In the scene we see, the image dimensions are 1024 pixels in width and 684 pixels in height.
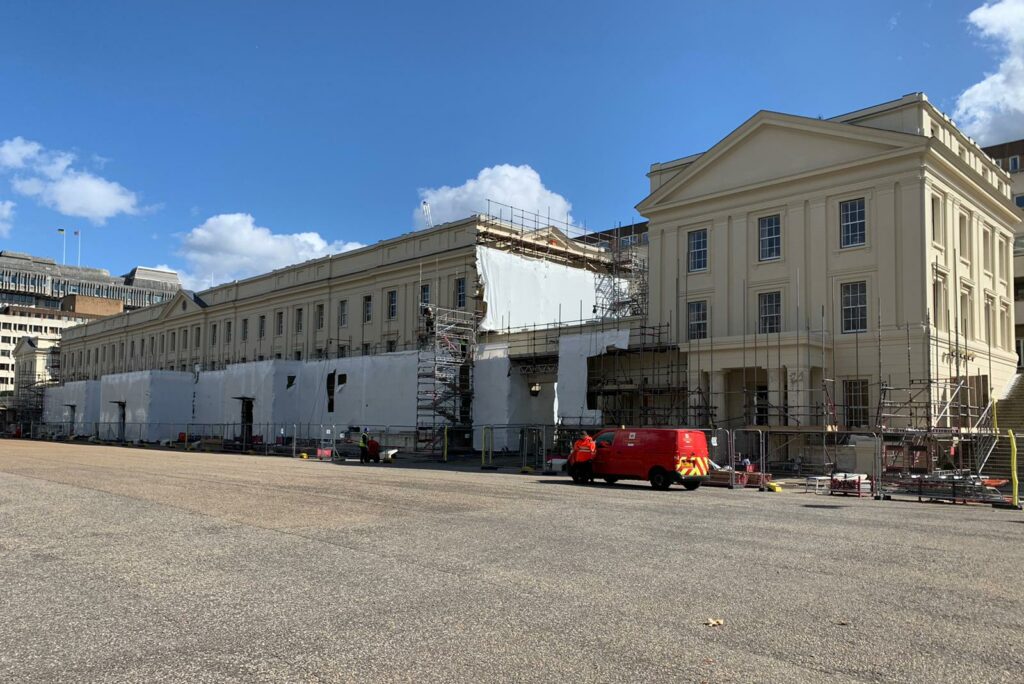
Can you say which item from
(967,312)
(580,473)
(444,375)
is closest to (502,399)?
(444,375)

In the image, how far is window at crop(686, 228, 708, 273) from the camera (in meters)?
39.6

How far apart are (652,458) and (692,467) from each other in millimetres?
1102

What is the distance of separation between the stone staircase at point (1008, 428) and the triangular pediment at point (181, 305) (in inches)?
2536

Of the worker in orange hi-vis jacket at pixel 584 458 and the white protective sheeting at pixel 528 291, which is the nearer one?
the worker in orange hi-vis jacket at pixel 584 458

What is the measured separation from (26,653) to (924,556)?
10396mm

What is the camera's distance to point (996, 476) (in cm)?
2820

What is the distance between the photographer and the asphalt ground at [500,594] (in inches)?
255

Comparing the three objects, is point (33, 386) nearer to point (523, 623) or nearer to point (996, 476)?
point (996, 476)

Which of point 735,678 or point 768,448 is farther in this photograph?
point 768,448

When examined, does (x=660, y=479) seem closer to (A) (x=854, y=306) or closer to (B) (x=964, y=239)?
(A) (x=854, y=306)

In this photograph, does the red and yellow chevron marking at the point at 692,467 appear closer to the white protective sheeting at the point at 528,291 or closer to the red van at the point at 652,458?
the red van at the point at 652,458

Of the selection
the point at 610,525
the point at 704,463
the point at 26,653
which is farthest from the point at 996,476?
the point at 26,653

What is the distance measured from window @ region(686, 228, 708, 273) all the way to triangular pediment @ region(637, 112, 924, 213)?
1.63m

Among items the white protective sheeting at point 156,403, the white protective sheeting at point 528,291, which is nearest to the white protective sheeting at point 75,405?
the white protective sheeting at point 156,403
